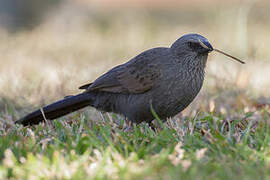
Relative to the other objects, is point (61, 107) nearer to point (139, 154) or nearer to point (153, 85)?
point (153, 85)

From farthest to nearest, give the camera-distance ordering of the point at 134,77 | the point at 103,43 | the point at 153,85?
the point at 103,43 → the point at 134,77 → the point at 153,85

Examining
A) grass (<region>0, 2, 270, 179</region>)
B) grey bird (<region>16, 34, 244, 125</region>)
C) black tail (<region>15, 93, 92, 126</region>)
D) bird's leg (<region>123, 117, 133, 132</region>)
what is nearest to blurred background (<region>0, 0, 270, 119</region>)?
grass (<region>0, 2, 270, 179</region>)

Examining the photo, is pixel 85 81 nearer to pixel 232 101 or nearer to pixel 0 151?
pixel 232 101

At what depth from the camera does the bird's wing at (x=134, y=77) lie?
529cm

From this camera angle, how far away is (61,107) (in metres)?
5.70

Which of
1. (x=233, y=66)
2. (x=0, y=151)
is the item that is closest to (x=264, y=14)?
(x=233, y=66)

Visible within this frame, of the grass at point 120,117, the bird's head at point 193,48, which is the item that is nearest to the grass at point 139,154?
the grass at point 120,117

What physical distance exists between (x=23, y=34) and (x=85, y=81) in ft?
13.3

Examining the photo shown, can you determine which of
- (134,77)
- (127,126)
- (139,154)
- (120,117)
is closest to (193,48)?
(134,77)

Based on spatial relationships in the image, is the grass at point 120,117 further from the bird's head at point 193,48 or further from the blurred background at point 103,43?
A: the bird's head at point 193,48

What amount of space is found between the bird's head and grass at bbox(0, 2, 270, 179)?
60cm

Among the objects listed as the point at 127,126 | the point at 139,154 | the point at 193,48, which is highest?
the point at 193,48

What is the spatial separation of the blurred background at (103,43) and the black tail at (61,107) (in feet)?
3.20

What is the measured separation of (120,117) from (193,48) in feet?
3.92
